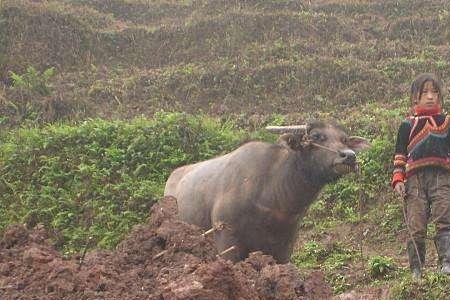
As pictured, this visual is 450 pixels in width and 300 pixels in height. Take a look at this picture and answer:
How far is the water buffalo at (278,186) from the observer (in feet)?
22.7

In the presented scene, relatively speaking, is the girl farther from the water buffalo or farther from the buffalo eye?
the buffalo eye

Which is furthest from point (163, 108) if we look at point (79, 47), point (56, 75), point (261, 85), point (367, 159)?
point (367, 159)

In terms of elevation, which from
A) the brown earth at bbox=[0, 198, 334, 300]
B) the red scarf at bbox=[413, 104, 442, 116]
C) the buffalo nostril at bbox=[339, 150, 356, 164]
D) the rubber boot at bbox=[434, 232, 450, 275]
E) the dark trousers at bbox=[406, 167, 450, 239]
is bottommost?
the rubber boot at bbox=[434, 232, 450, 275]

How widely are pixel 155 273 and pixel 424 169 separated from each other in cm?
352

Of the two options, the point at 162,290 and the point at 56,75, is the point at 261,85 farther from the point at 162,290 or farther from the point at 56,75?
the point at 162,290

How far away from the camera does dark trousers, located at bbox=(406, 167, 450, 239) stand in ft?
21.0

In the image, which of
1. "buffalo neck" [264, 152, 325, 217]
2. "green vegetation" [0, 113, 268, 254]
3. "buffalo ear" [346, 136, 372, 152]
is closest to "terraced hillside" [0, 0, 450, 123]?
"green vegetation" [0, 113, 268, 254]

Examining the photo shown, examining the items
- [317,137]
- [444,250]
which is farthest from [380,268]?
→ [317,137]

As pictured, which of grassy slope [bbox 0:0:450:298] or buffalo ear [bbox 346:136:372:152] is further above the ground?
buffalo ear [bbox 346:136:372:152]

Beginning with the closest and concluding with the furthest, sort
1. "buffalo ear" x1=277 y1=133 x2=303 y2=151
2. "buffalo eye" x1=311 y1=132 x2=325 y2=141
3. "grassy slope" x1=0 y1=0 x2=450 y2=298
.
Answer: "buffalo eye" x1=311 y1=132 x2=325 y2=141 < "buffalo ear" x1=277 y1=133 x2=303 y2=151 < "grassy slope" x1=0 y1=0 x2=450 y2=298

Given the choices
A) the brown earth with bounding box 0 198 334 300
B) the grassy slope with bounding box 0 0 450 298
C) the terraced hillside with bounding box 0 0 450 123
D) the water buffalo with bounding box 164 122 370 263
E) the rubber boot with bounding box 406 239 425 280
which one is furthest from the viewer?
the terraced hillside with bounding box 0 0 450 123

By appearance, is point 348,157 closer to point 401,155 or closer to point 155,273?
point 401,155

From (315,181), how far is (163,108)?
10826mm

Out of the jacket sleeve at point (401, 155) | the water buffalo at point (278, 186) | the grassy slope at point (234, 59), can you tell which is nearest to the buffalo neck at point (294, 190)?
the water buffalo at point (278, 186)
